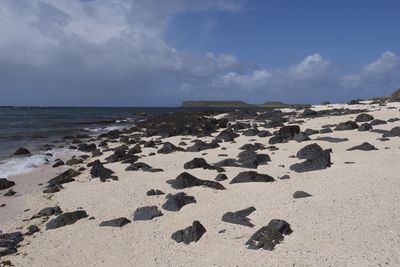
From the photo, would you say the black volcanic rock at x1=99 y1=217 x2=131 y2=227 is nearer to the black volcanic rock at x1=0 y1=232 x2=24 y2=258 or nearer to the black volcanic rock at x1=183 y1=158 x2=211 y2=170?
the black volcanic rock at x1=0 y1=232 x2=24 y2=258

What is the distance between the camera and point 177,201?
1493cm

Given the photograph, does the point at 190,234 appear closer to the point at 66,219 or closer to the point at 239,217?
the point at 239,217

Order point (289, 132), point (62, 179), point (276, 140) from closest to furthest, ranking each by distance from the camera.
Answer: point (62, 179) < point (276, 140) < point (289, 132)

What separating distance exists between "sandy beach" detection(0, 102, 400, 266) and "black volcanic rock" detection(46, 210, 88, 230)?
0.22m

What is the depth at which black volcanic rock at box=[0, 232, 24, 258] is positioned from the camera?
12017 millimetres

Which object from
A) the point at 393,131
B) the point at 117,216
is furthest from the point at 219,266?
the point at 393,131

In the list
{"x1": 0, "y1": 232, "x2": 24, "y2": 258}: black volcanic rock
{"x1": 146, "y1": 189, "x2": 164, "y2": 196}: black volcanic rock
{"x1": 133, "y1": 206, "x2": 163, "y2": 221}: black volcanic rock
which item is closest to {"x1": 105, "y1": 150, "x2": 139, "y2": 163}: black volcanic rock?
{"x1": 146, "y1": 189, "x2": 164, "y2": 196}: black volcanic rock

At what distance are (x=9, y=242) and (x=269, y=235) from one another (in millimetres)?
7708

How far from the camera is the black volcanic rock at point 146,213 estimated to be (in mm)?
14031

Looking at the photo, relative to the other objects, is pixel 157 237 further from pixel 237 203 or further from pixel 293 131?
pixel 293 131

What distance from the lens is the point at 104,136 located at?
46.7m

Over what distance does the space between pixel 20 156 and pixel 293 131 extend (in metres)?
20.2

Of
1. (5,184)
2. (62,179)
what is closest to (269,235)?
(62,179)

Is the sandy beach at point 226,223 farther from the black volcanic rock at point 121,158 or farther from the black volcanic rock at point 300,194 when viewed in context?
the black volcanic rock at point 121,158
